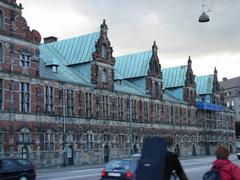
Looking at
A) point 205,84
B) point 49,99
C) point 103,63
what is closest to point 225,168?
point 49,99

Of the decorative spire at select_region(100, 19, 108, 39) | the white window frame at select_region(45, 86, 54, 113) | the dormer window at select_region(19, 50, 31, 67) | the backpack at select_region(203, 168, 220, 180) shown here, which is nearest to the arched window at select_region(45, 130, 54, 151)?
the white window frame at select_region(45, 86, 54, 113)

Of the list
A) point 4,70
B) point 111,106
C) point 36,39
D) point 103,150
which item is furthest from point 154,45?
point 4,70

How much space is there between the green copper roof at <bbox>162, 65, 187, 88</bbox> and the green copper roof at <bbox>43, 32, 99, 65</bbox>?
84.4 ft

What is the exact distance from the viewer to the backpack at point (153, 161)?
9195 millimetres

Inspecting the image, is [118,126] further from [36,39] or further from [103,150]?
[36,39]

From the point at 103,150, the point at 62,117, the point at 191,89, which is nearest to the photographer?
the point at 62,117

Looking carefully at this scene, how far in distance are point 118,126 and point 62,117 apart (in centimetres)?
1138

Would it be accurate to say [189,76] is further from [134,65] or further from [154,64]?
[134,65]

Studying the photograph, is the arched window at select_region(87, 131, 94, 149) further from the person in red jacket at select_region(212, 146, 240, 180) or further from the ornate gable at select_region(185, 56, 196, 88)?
the person in red jacket at select_region(212, 146, 240, 180)

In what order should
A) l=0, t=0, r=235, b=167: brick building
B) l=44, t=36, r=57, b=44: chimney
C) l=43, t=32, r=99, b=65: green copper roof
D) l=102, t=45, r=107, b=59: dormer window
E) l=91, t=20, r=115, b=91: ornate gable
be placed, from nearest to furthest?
l=0, t=0, r=235, b=167: brick building, l=91, t=20, r=115, b=91: ornate gable, l=43, t=32, r=99, b=65: green copper roof, l=102, t=45, r=107, b=59: dormer window, l=44, t=36, r=57, b=44: chimney

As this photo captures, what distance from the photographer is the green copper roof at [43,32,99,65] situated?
5769cm

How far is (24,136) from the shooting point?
44.4 metres

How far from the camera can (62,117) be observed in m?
49.6

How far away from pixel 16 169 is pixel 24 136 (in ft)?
74.3
